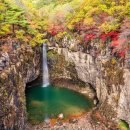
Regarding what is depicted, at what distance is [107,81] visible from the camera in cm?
2578

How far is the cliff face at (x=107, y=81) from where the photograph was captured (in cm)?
2325

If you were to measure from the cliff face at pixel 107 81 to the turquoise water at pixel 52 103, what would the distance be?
2.41 m

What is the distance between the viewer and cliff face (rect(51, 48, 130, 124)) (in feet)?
76.3

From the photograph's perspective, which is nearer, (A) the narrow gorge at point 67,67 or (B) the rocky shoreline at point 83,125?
(A) the narrow gorge at point 67,67

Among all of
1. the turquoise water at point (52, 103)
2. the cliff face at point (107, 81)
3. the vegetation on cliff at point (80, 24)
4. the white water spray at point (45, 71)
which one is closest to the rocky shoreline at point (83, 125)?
the cliff face at point (107, 81)

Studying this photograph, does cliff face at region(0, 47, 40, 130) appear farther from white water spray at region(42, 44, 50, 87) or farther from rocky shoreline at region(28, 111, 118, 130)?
white water spray at region(42, 44, 50, 87)

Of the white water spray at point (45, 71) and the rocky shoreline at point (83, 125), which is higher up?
the white water spray at point (45, 71)

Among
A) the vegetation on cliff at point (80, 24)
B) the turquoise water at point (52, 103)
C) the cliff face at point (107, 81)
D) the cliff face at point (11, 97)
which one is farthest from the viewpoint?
the turquoise water at point (52, 103)

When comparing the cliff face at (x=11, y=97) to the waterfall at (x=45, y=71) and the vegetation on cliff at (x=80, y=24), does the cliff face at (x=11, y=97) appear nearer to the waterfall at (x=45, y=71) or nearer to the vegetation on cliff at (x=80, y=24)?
the vegetation on cliff at (x=80, y=24)

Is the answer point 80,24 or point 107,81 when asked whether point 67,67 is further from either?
point 107,81

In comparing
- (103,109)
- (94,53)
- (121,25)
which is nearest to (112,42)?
(121,25)

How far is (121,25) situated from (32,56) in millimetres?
12283

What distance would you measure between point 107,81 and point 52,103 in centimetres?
738

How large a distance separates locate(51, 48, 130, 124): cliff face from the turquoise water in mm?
2406
